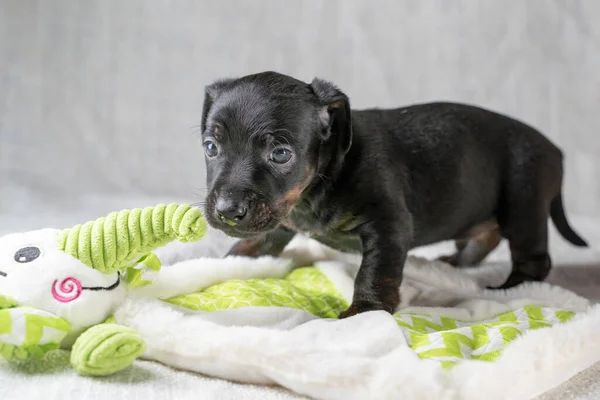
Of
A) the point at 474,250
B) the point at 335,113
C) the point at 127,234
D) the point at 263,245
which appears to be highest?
the point at 335,113

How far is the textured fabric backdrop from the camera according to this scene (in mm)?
4926

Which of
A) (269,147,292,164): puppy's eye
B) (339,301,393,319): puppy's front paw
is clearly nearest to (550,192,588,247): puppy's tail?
(339,301,393,319): puppy's front paw

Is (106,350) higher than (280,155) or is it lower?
lower

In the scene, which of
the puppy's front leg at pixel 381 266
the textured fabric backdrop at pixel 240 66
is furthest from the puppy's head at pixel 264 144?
the textured fabric backdrop at pixel 240 66

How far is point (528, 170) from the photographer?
11.1ft

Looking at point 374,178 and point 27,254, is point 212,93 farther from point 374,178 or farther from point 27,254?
point 27,254

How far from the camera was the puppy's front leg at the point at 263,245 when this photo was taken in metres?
3.33

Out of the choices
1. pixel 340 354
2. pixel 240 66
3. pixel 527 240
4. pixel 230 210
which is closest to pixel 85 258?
pixel 230 210

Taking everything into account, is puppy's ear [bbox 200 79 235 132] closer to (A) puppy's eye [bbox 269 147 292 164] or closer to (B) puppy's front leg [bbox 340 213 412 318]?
(A) puppy's eye [bbox 269 147 292 164]

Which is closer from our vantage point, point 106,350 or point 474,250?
point 106,350

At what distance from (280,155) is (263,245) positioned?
2.65ft

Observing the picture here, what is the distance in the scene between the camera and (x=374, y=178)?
2.93m

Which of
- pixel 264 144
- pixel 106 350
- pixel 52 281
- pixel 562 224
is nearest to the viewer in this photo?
pixel 106 350

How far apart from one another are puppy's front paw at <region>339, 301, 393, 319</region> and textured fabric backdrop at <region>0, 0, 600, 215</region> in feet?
7.58
